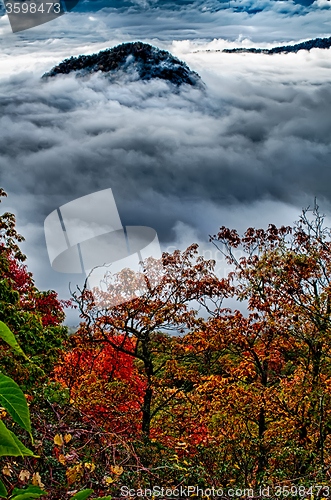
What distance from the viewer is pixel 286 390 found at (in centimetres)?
783

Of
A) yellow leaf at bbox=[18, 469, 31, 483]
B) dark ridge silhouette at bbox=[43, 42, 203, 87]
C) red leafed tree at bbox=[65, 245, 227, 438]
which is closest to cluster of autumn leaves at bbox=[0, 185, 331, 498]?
red leafed tree at bbox=[65, 245, 227, 438]

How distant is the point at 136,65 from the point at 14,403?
50.6 ft

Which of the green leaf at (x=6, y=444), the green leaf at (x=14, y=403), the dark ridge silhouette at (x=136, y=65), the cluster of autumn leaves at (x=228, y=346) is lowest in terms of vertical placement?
the cluster of autumn leaves at (x=228, y=346)

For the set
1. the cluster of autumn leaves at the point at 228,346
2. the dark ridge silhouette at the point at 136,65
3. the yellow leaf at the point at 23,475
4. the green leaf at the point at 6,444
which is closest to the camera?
the green leaf at the point at 6,444

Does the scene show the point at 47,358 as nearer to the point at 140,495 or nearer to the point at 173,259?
the point at 173,259

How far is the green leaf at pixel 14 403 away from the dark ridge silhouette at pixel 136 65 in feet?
45.7

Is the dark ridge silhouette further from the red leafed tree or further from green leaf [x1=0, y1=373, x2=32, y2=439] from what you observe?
green leaf [x1=0, y1=373, x2=32, y2=439]

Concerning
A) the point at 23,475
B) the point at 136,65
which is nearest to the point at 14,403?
the point at 23,475

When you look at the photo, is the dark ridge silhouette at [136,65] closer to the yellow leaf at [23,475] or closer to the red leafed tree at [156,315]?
the red leafed tree at [156,315]

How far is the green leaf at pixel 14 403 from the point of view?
2.63 ft

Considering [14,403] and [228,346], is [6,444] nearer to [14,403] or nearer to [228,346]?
[14,403]

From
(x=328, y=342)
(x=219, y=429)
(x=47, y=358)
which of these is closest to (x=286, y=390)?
(x=328, y=342)

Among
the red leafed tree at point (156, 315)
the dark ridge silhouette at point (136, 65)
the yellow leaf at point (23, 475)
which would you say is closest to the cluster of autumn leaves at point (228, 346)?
the red leafed tree at point (156, 315)

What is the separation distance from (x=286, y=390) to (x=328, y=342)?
5.00 ft
